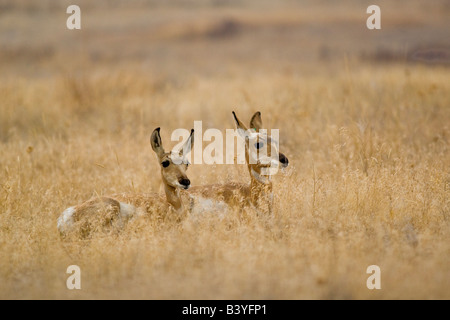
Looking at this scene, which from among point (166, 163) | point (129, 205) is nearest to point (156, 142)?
point (166, 163)

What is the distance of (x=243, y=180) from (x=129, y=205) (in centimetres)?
188

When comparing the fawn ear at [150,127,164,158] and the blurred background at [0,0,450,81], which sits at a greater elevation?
the blurred background at [0,0,450,81]

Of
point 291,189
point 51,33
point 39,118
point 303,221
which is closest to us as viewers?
point 303,221

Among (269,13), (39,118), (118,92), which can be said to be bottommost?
(39,118)

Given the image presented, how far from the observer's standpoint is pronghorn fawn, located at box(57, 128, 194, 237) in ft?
21.4

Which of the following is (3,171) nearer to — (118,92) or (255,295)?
(255,295)

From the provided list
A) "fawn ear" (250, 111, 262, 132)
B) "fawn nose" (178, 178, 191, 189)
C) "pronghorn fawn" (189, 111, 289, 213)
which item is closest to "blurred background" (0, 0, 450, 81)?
"fawn ear" (250, 111, 262, 132)

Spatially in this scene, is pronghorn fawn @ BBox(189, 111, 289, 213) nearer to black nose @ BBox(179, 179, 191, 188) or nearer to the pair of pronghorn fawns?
the pair of pronghorn fawns

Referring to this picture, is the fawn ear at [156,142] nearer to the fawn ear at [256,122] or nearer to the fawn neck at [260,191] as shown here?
the fawn neck at [260,191]

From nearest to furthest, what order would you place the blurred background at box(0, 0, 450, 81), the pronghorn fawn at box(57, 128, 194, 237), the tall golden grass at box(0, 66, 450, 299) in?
the tall golden grass at box(0, 66, 450, 299) < the pronghorn fawn at box(57, 128, 194, 237) < the blurred background at box(0, 0, 450, 81)

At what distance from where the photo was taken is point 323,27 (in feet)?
96.0

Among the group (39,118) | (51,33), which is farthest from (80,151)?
(51,33)

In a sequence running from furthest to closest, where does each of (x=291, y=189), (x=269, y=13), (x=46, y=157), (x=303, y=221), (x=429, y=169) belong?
(x=269, y=13) < (x=46, y=157) < (x=429, y=169) < (x=291, y=189) < (x=303, y=221)
